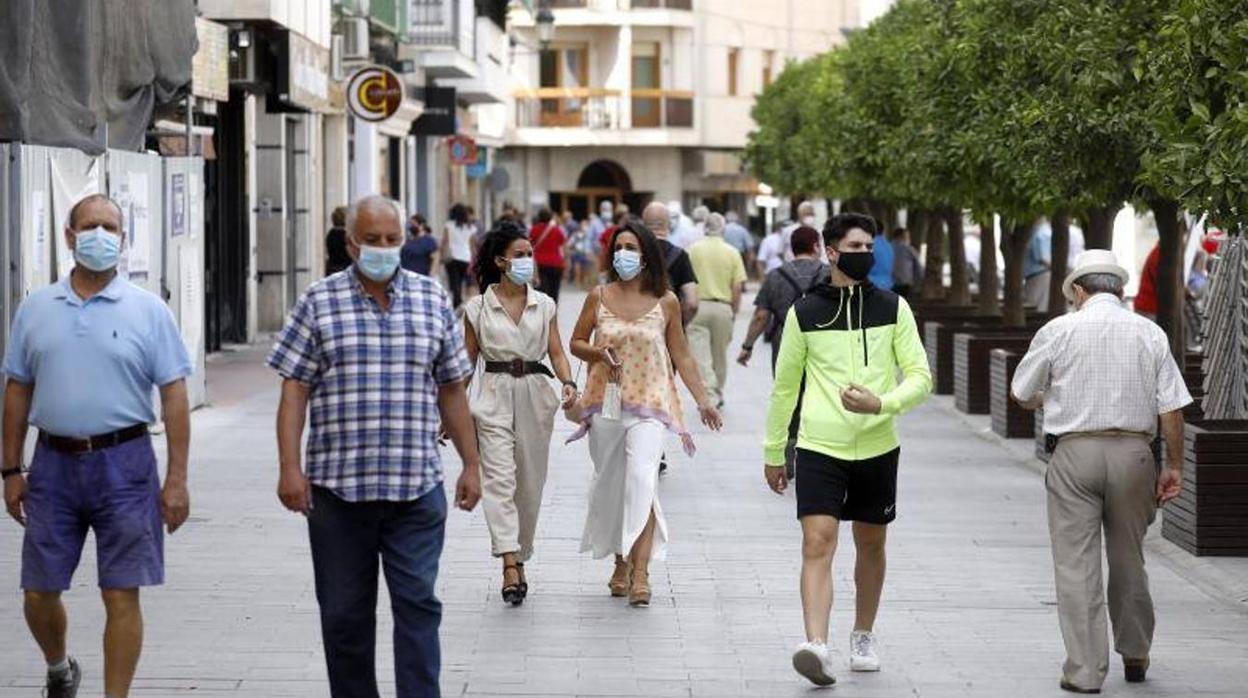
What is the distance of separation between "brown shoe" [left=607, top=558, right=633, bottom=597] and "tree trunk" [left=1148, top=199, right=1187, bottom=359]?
6.74m

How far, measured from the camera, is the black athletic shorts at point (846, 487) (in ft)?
31.7

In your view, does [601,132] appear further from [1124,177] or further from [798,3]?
[1124,177]

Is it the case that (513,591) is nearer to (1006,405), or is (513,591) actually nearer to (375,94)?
(1006,405)

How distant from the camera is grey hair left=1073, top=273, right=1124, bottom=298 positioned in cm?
989

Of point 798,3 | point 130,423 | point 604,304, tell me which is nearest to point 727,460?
point 604,304

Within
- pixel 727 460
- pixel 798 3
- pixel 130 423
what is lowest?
pixel 727 460

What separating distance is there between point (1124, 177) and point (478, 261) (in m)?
6.91

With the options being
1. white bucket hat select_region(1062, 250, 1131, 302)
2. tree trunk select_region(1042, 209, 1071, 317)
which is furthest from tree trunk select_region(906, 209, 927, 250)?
white bucket hat select_region(1062, 250, 1131, 302)

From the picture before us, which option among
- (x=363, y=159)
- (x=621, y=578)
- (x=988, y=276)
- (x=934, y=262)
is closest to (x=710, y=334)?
(x=988, y=276)

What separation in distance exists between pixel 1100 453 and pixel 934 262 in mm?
27324

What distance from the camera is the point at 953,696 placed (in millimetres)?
9531

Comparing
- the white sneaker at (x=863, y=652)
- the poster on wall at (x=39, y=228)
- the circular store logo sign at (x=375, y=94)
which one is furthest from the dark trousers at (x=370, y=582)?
the circular store logo sign at (x=375, y=94)

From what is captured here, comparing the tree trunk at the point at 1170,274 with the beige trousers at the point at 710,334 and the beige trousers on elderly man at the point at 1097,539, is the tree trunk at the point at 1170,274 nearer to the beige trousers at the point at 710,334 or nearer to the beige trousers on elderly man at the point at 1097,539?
the beige trousers at the point at 710,334

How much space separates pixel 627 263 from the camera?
12.1 m
